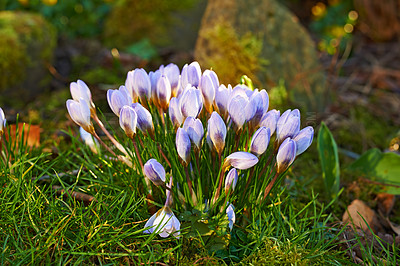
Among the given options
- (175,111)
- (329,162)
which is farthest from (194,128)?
(329,162)

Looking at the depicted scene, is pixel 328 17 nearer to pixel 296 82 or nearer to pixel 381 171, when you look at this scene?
pixel 296 82

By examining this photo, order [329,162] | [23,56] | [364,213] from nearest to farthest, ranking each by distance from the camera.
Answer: [364,213] → [329,162] → [23,56]

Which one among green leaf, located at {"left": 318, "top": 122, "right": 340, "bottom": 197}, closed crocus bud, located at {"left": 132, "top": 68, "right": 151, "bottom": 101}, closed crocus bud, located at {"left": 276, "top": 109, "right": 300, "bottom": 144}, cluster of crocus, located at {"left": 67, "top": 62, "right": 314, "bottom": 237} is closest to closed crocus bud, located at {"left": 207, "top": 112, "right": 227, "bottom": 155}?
cluster of crocus, located at {"left": 67, "top": 62, "right": 314, "bottom": 237}

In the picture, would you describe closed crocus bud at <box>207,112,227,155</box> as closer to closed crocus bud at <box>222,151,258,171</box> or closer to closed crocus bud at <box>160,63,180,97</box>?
closed crocus bud at <box>222,151,258,171</box>

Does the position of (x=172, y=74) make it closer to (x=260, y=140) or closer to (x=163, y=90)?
(x=163, y=90)

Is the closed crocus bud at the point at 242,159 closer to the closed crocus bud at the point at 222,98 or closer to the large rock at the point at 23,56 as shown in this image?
the closed crocus bud at the point at 222,98

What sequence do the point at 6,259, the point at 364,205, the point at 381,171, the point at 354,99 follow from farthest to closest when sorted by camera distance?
the point at 354,99, the point at 381,171, the point at 364,205, the point at 6,259

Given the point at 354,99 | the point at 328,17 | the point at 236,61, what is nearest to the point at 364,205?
the point at 236,61
